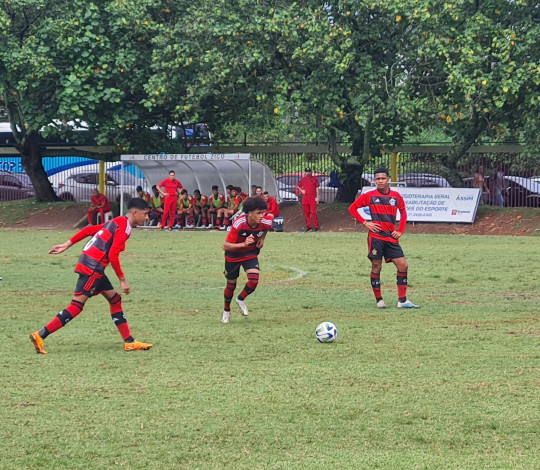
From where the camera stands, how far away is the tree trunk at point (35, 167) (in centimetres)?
3616

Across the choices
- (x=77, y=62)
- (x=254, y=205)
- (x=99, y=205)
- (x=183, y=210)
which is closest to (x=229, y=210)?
(x=183, y=210)

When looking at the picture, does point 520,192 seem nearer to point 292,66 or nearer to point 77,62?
point 292,66

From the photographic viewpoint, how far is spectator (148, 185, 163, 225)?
104 ft

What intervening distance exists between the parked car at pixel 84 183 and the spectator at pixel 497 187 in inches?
526

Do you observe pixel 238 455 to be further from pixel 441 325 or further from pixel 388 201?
pixel 388 201

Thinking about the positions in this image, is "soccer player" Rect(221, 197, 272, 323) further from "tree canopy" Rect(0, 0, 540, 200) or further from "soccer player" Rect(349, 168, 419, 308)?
"tree canopy" Rect(0, 0, 540, 200)

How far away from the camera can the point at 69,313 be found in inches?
388

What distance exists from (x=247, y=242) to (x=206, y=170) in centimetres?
2227

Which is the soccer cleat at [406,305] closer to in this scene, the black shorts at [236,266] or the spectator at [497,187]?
the black shorts at [236,266]

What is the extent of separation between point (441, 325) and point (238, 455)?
5.81 meters

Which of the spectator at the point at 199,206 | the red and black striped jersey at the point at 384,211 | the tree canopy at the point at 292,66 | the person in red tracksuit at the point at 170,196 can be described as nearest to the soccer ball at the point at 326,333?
the red and black striped jersey at the point at 384,211

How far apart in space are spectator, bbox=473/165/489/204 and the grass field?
53.6 feet

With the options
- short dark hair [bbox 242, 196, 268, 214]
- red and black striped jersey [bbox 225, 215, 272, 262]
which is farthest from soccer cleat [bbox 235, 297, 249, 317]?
short dark hair [bbox 242, 196, 268, 214]

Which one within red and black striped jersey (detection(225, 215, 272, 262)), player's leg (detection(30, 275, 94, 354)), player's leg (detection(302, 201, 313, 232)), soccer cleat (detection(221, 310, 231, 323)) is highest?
red and black striped jersey (detection(225, 215, 272, 262))
